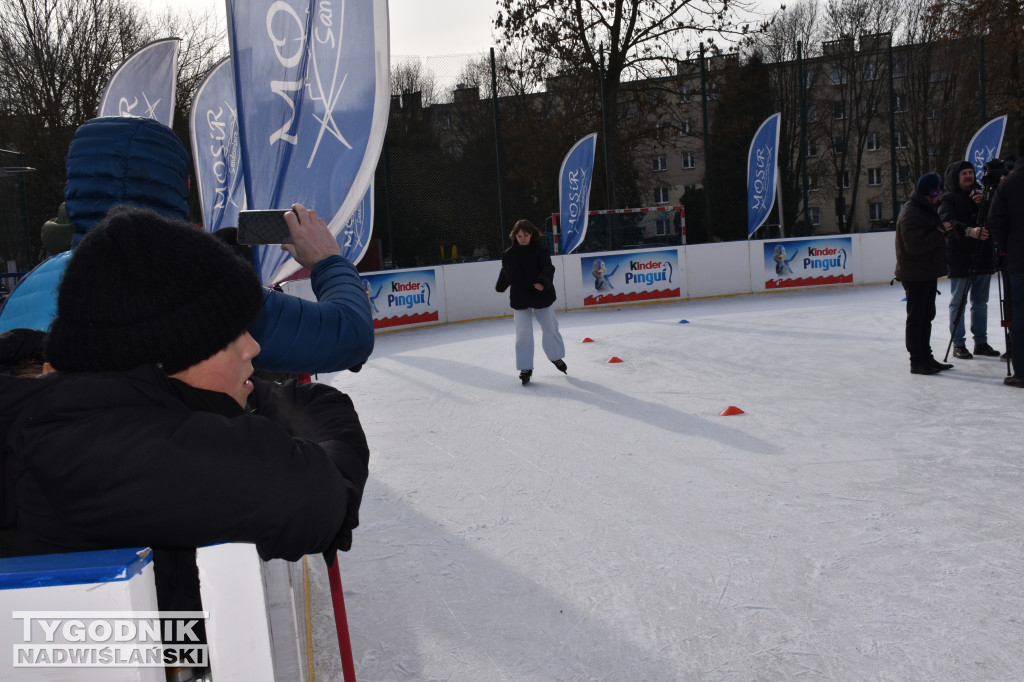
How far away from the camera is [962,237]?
6785mm

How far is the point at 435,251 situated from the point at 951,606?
12.0 meters

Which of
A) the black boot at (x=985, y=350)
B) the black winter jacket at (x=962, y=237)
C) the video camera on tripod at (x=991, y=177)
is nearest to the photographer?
the video camera on tripod at (x=991, y=177)

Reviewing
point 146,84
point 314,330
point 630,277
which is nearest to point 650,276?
point 630,277

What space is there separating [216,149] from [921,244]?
6071 mm

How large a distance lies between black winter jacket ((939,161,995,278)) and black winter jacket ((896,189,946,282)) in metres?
0.29

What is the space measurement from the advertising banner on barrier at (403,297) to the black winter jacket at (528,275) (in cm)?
533

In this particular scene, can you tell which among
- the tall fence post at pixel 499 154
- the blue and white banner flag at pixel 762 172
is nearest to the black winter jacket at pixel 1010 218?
the blue and white banner flag at pixel 762 172

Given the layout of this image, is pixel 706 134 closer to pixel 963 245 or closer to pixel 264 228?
pixel 963 245

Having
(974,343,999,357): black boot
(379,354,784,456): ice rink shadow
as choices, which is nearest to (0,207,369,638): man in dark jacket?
(379,354,784,456): ice rink shadow

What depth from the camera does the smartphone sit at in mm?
1637

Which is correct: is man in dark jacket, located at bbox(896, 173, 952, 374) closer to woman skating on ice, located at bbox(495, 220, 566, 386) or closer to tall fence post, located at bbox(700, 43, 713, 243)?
woman skating on ice, located at bbox(495, 220, 566, 386)

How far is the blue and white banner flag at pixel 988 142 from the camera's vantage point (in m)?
15.5

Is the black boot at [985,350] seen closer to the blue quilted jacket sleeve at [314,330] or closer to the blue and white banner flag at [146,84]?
the blue quilted jacket sleeve at [314,330]

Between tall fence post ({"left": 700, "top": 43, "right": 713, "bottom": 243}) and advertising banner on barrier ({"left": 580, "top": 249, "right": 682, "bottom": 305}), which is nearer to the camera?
advertising banner on barrier ({"left": 580, "top": 249, "right": 682, "bottom": 305})
